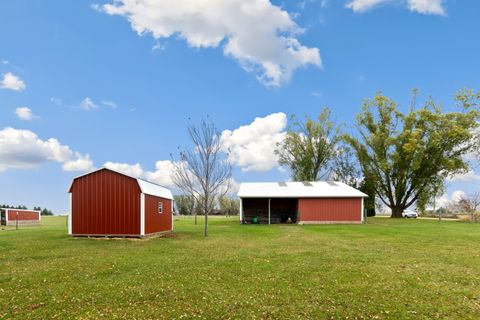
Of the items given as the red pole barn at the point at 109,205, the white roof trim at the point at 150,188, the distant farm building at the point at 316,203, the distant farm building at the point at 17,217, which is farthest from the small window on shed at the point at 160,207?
the distant farm building at the point at 17,217

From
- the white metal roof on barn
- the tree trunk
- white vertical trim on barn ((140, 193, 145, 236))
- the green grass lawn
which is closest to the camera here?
the green grass lawn

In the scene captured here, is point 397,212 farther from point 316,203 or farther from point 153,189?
point 153,189

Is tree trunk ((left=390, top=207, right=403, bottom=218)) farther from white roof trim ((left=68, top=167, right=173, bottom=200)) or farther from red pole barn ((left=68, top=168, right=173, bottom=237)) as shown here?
red pole barn ((left=68, top=168, right=173, bottom=237))

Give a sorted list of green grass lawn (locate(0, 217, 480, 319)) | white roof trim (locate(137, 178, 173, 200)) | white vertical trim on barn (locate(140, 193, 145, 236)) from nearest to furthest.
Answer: green grass lawn (locate(0, 217, 480, 319)) < white vertical trim on barn (locate(140, 193, 145, 236)) < white roof trim (locate(137, 178, 173, 200))

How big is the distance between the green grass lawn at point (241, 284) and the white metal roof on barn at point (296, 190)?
17.7m

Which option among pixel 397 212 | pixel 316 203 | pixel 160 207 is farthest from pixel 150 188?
pixel 397 212

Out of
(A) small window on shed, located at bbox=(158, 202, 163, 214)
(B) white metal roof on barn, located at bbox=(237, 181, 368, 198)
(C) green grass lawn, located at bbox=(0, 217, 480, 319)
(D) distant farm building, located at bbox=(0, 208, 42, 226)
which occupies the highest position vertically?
(B) white metal roof on barn, located at bbox=(237, 181, 368, 198)

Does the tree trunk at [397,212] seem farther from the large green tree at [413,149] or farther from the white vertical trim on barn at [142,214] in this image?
the white vertical trim on barn at [142,214]

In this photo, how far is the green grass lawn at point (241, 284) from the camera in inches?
263

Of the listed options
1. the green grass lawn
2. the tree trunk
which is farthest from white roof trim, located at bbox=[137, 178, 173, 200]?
the tree trunk

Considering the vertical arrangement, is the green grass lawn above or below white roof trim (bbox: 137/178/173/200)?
below

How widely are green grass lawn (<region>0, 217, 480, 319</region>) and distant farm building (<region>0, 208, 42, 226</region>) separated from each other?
3377 centimetres

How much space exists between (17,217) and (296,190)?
3099 centimetres

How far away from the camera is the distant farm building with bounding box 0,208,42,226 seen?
42.3m
